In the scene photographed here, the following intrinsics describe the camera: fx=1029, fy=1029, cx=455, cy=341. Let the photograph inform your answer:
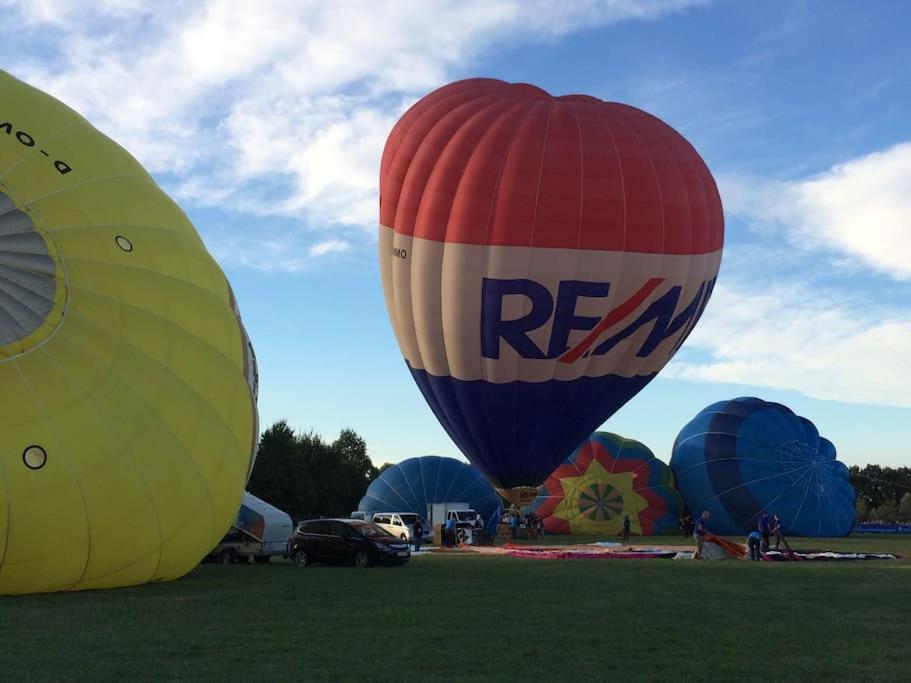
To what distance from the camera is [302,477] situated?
65.1 metres

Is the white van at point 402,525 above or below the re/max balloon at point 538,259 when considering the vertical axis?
below

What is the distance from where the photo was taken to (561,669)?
9.66m

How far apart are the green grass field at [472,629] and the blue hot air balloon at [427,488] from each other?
86.9 ft

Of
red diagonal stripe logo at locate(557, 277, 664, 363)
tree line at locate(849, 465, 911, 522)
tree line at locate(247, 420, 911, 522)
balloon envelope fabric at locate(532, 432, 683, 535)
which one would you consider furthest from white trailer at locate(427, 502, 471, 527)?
tree line at locate(849, 465, 911, 522)

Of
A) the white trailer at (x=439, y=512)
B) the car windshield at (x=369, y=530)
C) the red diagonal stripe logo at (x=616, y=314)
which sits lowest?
the car windshield at (x=369, y=530)

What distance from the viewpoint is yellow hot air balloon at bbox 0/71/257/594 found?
14875 mm

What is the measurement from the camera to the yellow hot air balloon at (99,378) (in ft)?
48.8

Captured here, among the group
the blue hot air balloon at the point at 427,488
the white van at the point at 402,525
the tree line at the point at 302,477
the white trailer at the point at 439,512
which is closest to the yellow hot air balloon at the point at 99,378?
the white van at the point at 402,525

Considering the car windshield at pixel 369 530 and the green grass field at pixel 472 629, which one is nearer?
the green grass field at pixel 472 629

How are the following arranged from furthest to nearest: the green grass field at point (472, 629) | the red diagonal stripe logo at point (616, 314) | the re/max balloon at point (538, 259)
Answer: the red diagonal stripe logo at point (616, 314)
the re/max balloon at point (538, 259)
the green grass field at point (472, 629)

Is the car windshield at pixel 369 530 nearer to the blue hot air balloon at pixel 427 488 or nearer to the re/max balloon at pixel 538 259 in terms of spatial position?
the re/max balloon at pixel 538 259

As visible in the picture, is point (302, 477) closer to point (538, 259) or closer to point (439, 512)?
point (439, 512)

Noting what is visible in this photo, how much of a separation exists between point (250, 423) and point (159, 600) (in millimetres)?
4031

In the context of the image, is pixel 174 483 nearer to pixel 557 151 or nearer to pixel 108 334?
pixel 108 334
